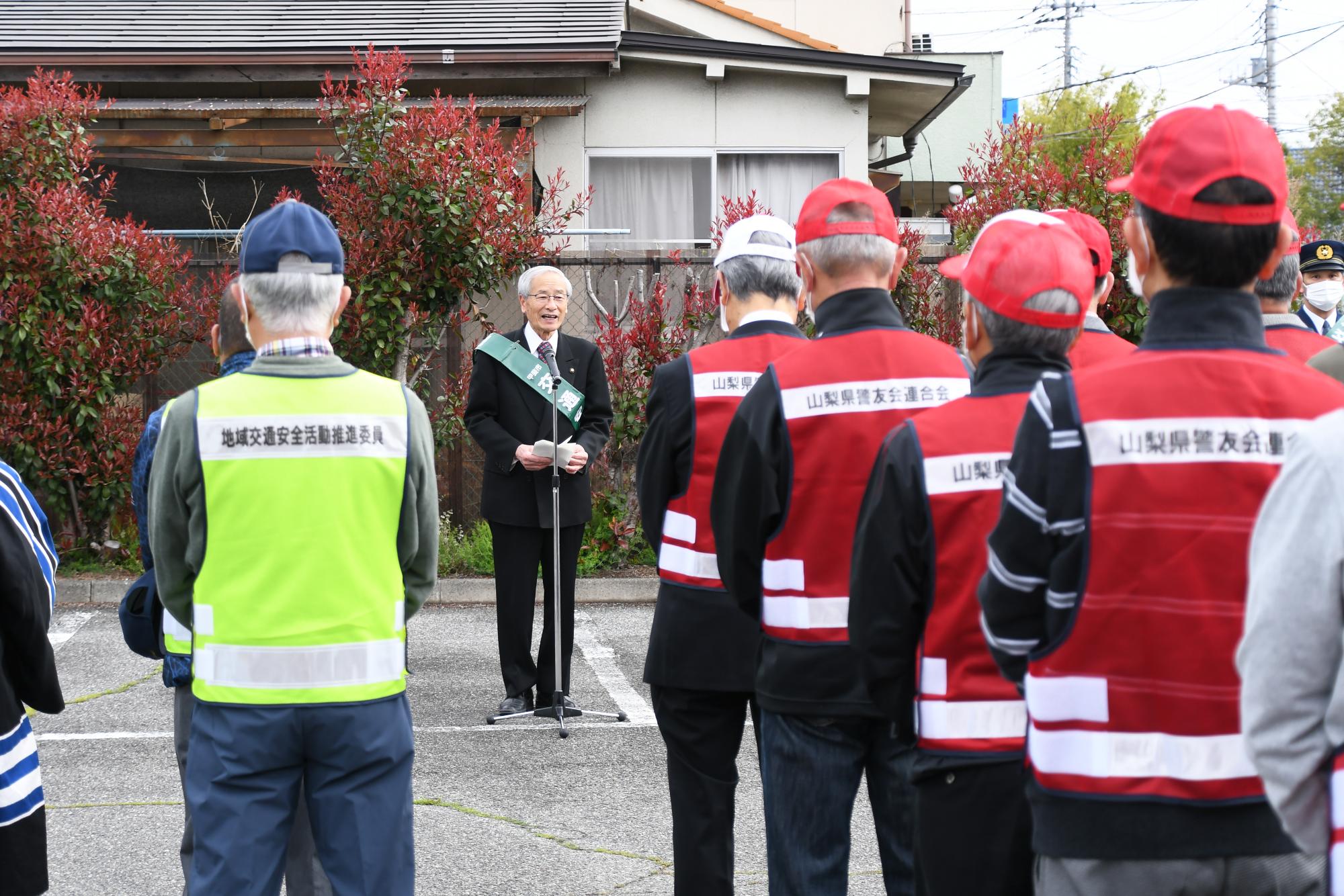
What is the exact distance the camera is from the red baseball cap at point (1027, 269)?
2.67 m


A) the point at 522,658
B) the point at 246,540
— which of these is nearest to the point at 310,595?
A: the point at 246,540

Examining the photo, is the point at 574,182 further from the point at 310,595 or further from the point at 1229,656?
the point at 1229,656

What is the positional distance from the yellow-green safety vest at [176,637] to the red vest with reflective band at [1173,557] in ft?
8.44

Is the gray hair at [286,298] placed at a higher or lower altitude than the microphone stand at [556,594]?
higher

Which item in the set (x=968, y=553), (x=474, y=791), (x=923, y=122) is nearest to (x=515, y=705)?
(x=474, y=791)

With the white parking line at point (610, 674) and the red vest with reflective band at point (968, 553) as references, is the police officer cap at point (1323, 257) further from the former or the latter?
the red vest with reflective band at point (968, 553)

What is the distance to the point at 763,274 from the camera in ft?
12.9

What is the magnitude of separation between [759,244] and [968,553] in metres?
1.43

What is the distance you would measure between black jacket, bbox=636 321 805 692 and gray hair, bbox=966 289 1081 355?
117cm

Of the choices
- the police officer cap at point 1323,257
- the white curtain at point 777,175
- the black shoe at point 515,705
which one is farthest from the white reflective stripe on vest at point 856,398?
the white curtain at point 777,175

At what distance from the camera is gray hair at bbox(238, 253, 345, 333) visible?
3.16m

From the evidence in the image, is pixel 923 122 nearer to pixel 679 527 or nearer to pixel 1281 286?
pixel 1281 286

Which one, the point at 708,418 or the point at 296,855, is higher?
the point at 708,418

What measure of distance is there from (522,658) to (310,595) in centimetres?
394
